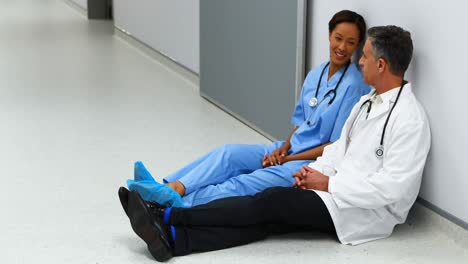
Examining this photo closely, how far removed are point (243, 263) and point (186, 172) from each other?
2.23 ft

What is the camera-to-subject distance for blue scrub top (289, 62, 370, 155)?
3732mm

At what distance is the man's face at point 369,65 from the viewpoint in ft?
11.2

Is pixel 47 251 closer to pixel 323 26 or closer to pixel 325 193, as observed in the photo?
pixel 325 193

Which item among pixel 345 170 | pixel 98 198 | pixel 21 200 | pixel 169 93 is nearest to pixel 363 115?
pixel 345 170

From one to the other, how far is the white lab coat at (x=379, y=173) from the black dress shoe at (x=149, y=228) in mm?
657

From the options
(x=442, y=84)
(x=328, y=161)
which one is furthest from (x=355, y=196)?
(x=442, y=84)

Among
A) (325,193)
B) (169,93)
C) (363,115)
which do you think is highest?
(363,115)

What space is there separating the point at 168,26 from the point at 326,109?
4.15 meters

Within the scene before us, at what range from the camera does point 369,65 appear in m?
3.43

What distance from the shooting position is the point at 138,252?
3334 millimetres

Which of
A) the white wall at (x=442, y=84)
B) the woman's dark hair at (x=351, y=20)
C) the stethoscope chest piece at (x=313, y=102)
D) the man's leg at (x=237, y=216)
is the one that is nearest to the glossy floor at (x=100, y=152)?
the man's leg at (x=237, y=216)

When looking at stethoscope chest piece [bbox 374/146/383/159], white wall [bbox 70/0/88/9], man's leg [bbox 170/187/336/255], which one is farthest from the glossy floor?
white wall [bbox 70/0/88/9]

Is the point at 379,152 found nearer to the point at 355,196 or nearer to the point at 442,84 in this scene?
the point at 355,196

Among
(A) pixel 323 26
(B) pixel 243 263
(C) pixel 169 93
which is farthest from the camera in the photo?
(C) pixel 169 93
